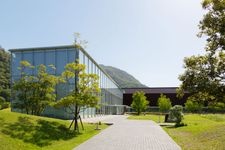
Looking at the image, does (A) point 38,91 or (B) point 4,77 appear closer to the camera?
(A) point 38,91

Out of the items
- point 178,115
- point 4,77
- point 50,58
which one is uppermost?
point 50,58

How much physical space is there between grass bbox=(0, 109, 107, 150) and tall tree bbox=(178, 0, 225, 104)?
7.11 meters

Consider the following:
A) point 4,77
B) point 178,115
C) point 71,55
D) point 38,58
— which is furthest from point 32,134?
point 4,77

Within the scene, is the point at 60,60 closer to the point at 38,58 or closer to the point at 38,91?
the point at 38,58

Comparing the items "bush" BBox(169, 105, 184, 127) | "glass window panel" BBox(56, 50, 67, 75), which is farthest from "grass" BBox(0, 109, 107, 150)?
"glass window panel" BBox(56, 50, 67, 75)

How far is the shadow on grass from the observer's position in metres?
16.0

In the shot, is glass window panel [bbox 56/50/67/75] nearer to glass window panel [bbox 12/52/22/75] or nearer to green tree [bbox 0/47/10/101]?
glass window panel [bbox 12/52/22/75]

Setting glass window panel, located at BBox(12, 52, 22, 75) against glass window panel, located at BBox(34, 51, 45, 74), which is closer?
glass window panel, located at BBox(34, 51, 45, 74)

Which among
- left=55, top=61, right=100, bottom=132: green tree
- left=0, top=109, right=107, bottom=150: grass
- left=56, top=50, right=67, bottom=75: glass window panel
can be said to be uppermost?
left=56, top=50, right=67, bottom=75: glass window panel

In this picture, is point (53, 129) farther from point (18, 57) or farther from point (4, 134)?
point (18, 57)

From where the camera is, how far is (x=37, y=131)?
18.4 meters

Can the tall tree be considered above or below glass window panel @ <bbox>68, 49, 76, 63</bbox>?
below

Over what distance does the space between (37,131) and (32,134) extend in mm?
1173

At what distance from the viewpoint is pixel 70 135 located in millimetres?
21297
